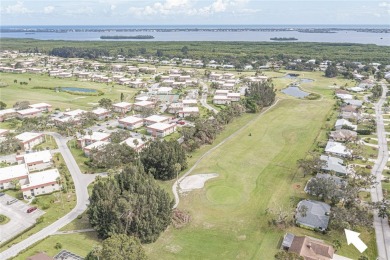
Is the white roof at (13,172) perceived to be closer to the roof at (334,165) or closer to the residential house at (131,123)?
the residential house at (131,123)

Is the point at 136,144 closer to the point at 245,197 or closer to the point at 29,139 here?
the point at 245,197

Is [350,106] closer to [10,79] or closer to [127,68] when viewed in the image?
[127,68]

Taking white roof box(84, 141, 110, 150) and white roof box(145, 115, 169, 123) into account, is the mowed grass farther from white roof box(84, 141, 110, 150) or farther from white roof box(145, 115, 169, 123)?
white roof box(84, 141, 110, 150)

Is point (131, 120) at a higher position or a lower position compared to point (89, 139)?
higher

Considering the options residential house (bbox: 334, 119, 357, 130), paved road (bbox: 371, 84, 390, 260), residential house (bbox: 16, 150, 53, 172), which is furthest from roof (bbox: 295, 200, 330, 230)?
residential house (bbox: 16, 150, 53, 172)

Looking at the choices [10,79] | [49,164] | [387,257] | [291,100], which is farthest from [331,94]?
[10,79]

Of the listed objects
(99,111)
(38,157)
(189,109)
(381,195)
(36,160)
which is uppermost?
(189,109)

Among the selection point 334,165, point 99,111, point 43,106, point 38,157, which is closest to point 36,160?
point 38,157
